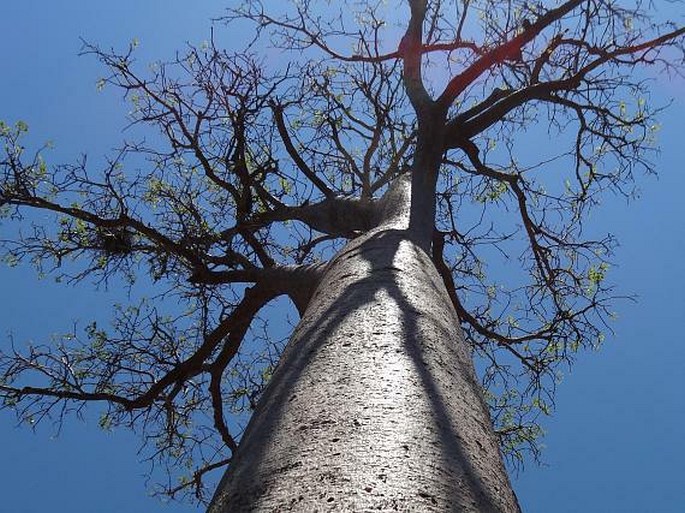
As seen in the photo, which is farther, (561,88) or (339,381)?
(561,88)

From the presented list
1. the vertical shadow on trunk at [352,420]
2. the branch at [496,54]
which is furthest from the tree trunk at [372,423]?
the branch at [496,54]

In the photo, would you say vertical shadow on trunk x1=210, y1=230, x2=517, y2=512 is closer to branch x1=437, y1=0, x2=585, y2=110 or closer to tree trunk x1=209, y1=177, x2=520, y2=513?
tree trunk x1=209, y1=177, x2=520, y2=513

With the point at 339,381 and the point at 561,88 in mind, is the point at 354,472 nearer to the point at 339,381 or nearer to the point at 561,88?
the point at 339,381

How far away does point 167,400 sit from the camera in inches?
202

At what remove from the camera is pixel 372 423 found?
4.10ft

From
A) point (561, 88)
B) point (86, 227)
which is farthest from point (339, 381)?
point (86, 227)

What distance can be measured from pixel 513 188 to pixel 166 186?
266 cm

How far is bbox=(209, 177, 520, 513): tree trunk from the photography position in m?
1.06

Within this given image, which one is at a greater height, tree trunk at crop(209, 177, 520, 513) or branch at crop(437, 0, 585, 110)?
branch at crop(437, 0, 585, 110)

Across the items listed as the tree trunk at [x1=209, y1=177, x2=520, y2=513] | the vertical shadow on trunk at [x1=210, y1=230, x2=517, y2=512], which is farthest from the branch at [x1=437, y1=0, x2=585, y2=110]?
the tree trunk at [x1=209, y1=177, x2=520, y2=513]

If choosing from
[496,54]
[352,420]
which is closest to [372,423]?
[352,420]

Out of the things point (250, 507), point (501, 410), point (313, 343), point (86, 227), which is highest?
point (86, 227)

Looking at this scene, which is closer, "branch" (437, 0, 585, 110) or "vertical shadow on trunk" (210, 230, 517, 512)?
"vertical shadow on trunk" (210, 230, 517, 512)

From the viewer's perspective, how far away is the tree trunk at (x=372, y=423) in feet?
3.48
